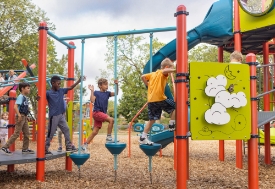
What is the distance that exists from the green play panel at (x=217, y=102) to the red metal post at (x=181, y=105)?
0.10m

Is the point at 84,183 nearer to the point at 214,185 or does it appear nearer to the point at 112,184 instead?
the point at 112,184

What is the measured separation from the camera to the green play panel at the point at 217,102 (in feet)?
12.9

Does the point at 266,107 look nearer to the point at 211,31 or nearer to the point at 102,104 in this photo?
the point at 211,31

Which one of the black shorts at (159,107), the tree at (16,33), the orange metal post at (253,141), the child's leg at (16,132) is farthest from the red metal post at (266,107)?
the tree at (16,33)

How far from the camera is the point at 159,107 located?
14.9ft

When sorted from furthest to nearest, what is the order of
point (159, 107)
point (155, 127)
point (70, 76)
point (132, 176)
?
point (155, 127), point (70, 76), point (132, 176), point (159, 107)

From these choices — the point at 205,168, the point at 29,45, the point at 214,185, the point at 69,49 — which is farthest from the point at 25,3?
the point at 214,185

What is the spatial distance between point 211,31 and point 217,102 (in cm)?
389

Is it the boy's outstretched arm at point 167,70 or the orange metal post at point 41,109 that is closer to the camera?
the boy's outstretched arm at point 167,70

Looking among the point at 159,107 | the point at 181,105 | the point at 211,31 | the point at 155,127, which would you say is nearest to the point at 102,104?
the point at 159,107

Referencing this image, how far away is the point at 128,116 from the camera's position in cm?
3058

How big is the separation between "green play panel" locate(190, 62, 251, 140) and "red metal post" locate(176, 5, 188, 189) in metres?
0.10

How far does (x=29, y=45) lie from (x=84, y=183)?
42.6 feet

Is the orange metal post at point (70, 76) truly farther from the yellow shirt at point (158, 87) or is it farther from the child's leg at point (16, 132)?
the yellow shirt at point (158, 87)
